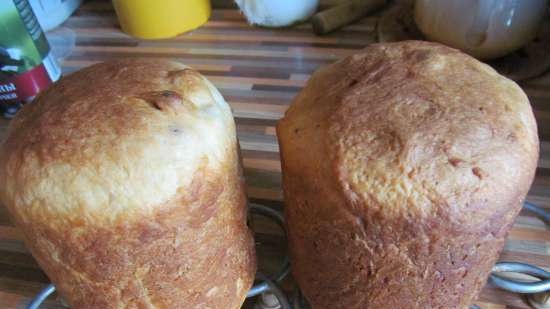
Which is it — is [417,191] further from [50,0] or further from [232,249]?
[50,0]

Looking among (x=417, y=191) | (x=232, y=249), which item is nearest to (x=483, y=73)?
(x=417, y=191)

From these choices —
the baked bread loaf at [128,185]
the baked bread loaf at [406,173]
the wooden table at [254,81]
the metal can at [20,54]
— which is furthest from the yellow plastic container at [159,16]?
the baked bread loaf at [406,173]

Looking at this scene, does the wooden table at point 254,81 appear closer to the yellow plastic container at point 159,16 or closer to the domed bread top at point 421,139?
the yellow plastic container at point 159,16

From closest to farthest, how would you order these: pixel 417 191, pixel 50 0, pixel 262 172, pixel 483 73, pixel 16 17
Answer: pixel 417 191 < pixel 483 73 < pixel 262 172 < pixel 16 17 < pixel 50 0

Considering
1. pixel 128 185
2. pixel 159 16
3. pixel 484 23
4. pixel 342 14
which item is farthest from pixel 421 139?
pixel 159 16

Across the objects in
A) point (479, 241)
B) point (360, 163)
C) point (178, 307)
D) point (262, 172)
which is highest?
point (360, 163)

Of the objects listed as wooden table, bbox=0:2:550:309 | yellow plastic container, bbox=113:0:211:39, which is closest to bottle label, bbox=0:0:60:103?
wooden table, bbox=0:2:550:309

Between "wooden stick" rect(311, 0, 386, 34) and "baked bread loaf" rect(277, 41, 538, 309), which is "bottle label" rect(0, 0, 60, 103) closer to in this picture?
"wooden stick" rect(311, 0, 386, 34)
